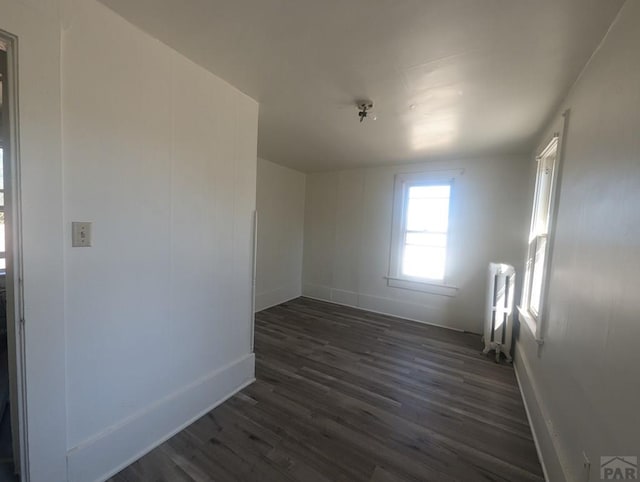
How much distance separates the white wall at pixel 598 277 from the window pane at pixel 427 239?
2185mm

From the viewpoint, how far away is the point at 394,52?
4.84ft

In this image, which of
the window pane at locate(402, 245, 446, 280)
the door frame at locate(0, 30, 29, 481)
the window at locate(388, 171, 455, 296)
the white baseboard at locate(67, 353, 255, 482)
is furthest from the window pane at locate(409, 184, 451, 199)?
the door frame at locate(0, 30, 29, 481)

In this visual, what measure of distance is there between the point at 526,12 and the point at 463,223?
288 cm

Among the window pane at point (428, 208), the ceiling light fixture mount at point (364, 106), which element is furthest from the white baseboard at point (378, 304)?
the ceiling light fixture mount at point (364, 106)

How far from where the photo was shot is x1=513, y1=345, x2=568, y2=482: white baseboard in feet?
4.61

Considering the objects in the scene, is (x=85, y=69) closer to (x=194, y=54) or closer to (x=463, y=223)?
(x=194, y=54)

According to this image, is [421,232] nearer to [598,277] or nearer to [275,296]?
[275,296]

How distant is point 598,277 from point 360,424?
166 cm

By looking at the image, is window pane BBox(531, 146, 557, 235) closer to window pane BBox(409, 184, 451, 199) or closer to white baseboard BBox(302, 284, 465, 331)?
window pane BBox(409, 184, 451, 199)

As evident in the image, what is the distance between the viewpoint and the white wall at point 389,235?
3447mm

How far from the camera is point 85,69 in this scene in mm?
1248

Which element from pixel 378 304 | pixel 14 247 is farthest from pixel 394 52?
pixel 378 304

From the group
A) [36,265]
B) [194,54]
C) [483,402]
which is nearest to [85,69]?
[194,54]

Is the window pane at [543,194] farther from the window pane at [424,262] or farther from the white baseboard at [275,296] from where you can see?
the white baseboard at [275,296]
